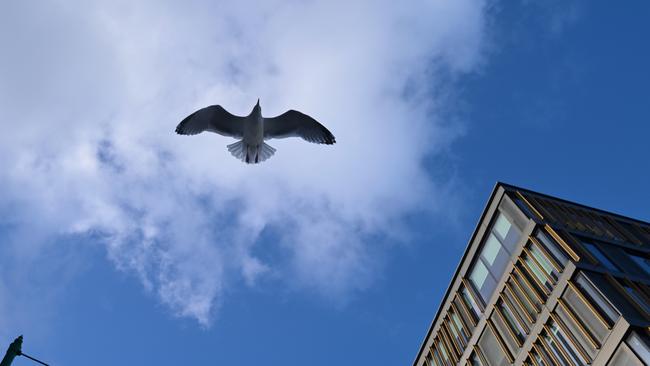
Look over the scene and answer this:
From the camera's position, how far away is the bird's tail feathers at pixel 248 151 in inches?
660

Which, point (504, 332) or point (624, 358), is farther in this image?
point (504, 332)

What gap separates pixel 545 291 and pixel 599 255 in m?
2.77

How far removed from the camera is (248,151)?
16.8 m

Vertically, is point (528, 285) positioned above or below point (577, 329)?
above

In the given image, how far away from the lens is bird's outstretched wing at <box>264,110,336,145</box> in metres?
16.5

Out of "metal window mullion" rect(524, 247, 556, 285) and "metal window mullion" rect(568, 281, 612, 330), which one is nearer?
"metal window mullion" rect(568, 281, 612, 330)

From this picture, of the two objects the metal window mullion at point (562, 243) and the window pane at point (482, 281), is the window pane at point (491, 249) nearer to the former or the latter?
the window pane at point (482, 281)

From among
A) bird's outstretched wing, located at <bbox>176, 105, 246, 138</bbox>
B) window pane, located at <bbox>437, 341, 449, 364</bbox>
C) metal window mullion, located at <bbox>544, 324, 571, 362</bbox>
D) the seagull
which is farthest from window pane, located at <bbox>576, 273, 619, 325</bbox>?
bird's outstretched wing, located at <bbox>176, 105, 246, 138</bbox>

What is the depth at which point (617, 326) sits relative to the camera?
15.6m

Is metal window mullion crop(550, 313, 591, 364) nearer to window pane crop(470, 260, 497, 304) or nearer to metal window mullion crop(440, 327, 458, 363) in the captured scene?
window pane crop(470, 260, 497, 304)

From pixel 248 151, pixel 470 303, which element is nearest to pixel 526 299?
pixel 470 303

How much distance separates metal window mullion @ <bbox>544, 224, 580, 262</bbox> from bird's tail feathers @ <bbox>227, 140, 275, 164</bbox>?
11050mm

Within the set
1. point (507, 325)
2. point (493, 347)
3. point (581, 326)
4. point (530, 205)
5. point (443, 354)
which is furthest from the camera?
point (443, 354)

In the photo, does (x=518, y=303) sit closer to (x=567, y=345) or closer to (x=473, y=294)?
(x=567, y=345)
